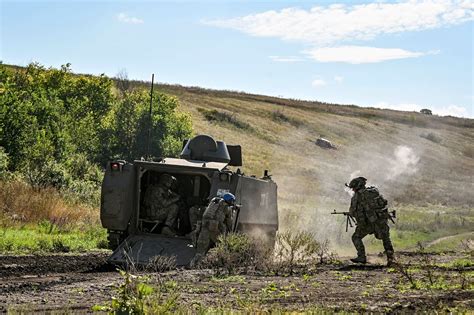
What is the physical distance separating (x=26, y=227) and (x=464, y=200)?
40.1 meters

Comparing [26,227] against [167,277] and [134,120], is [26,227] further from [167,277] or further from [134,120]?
[134,120]

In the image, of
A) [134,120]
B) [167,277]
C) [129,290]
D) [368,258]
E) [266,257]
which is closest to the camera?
[129,290]

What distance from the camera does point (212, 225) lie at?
15867 mm

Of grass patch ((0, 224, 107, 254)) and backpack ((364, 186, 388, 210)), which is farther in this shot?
backpack ((364, 186, 388, 210))

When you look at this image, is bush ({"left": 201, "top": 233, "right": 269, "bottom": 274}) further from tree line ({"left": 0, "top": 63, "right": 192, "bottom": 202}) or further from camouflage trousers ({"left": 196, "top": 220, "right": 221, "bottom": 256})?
tree line ({"left": 0, "top": 63, "right": 192, "bottom": 202})

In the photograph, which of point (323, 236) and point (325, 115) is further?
point (325, 115)

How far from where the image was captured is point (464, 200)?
5616 centimetres

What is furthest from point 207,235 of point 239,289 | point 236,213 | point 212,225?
point 239,289

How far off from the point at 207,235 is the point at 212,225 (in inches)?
9.0

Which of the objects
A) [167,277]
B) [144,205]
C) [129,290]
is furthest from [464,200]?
[129,290]

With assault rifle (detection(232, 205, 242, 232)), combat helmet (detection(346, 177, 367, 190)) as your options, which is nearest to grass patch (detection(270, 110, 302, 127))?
combat helmet (detection(346, 177, 367, 190))

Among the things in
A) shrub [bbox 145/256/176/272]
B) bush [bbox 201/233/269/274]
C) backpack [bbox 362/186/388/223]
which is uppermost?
backpack [bbox 362/186/388/223]

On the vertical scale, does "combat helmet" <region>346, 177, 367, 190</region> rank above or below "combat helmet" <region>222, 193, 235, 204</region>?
above

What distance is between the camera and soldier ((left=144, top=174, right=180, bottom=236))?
17.7m
